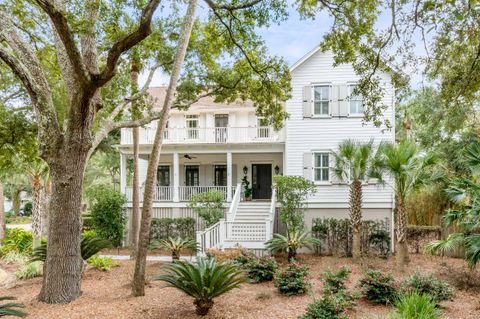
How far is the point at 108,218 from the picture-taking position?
16.5 m

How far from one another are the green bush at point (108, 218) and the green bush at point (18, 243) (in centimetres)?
262

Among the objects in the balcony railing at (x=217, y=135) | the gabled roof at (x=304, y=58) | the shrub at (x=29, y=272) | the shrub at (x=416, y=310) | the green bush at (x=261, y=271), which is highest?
the gabled roof at (x=304, y=58)

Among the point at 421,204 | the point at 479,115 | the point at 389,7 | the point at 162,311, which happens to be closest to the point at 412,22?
the point at 389,7

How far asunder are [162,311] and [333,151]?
34.3 feet

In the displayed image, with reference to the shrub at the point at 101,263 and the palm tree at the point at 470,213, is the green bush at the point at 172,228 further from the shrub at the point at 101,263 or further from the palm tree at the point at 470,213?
the palm tree at the point at 470,213

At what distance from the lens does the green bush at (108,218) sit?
54.0 feet

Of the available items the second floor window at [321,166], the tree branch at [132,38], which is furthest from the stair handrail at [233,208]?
the tree branch at [132,38]

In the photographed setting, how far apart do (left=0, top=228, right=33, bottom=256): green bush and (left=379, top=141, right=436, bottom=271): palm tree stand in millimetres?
13637

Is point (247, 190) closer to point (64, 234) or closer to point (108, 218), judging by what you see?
point (108, 218)

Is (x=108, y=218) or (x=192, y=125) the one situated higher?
(x=192, y=125)

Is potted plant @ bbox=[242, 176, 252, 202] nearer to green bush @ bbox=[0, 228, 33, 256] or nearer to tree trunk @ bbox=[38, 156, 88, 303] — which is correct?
green bush @ bbox=[0, 228, 33, 256]

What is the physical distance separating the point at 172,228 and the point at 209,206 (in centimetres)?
245

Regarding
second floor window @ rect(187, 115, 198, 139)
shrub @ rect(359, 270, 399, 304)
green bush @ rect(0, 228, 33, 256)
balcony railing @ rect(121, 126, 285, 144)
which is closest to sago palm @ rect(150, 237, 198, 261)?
green bush @ rect(0, 228, 33, 256)

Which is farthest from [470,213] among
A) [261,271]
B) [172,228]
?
[172,228]
